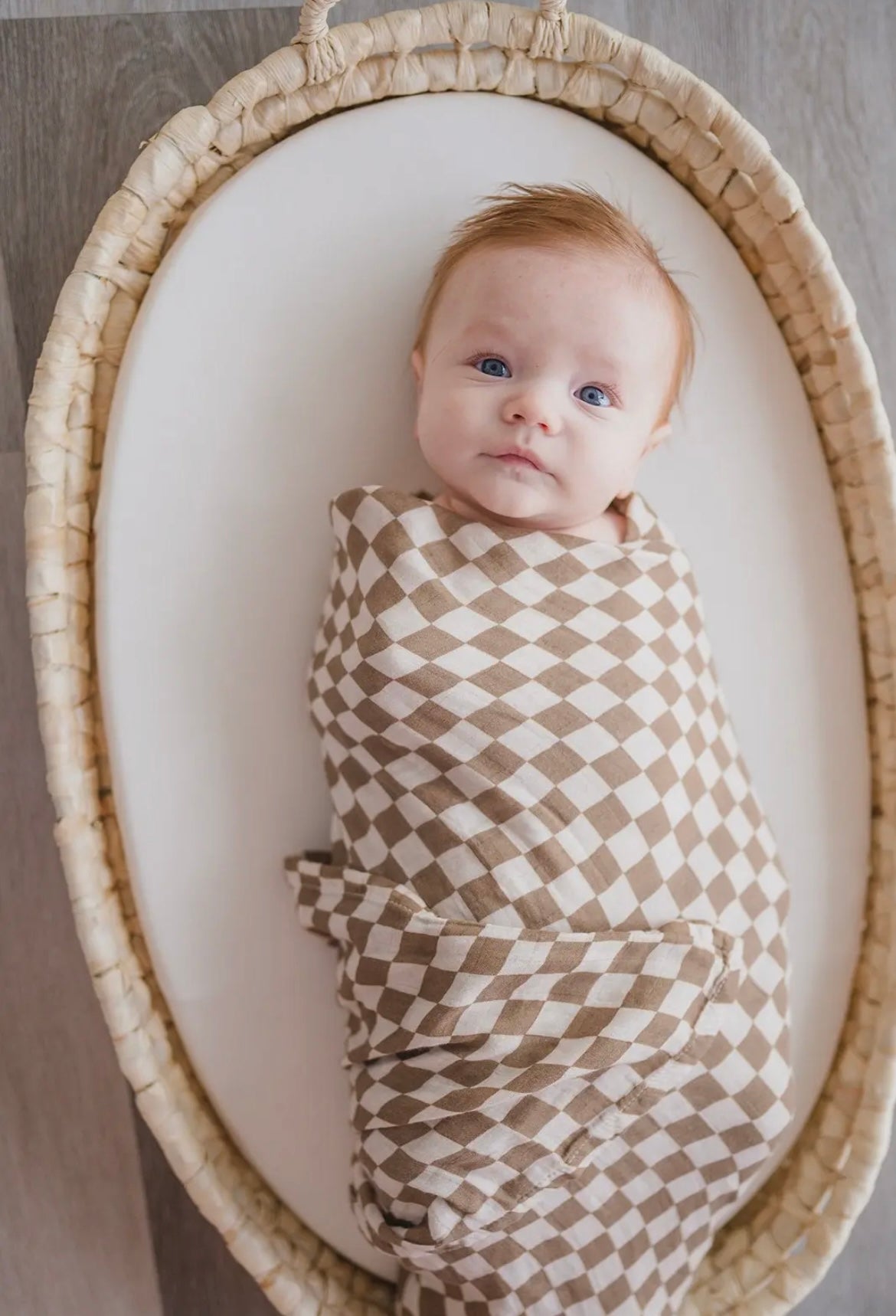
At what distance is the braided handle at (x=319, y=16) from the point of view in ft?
2.85

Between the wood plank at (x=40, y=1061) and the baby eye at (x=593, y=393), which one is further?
the wood plank at (x=40, y=1061)

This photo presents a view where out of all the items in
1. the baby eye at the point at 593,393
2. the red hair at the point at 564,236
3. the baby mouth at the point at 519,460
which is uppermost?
the red hair at the point at 564,236

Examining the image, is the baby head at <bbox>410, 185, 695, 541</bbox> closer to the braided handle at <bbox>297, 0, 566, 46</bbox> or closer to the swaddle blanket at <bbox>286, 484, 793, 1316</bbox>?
the swaddle blanket at <bbox>286, 484, 793, 1316</bbox>

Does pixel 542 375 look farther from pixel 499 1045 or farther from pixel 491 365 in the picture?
pixel 499 1045

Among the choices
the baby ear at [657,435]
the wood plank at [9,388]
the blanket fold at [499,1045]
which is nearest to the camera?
the blanket fold at [499,1045]

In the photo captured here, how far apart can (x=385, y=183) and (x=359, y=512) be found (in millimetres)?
320

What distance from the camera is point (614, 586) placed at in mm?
891

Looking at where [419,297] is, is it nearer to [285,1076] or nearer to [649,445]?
[649,445]

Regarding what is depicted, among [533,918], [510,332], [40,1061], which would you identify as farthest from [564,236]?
[40,1061]

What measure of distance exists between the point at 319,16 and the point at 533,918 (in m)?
0.75

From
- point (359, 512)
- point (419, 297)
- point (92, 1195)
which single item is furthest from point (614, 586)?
point (92, 1195)

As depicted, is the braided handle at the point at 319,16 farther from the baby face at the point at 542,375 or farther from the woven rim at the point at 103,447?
the baby face at the point at 542,375

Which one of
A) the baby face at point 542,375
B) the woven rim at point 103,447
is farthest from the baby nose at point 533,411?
the woven rim at point 103,447

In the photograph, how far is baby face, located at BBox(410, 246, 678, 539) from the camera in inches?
32.7
